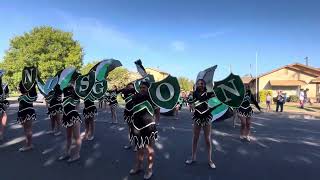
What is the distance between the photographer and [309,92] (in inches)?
1992

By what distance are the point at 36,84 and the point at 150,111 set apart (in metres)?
3.53

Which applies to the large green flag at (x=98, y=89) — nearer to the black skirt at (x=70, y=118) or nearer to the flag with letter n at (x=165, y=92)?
the black skirt at (x=70, y=118)

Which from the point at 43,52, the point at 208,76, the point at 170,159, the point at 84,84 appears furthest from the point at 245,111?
the point at 43,52

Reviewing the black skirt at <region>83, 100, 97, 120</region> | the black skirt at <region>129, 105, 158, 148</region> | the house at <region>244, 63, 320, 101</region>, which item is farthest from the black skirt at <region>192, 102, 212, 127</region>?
the house at <region>244, 63, 320, 101</region>

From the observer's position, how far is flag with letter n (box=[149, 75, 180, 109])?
696 cm

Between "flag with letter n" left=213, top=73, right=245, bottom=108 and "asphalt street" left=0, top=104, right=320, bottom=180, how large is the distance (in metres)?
1.27

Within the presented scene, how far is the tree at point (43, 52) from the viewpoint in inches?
1919

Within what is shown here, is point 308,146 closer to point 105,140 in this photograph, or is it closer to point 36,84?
point 105,140

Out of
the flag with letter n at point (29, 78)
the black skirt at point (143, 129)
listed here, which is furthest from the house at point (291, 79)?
the black skirt at point (143, 129)

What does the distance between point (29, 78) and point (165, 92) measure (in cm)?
364

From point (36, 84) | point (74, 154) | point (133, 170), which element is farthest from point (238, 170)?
point (36, 84)

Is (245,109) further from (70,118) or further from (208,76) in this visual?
(70,118)

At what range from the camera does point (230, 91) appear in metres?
8.09

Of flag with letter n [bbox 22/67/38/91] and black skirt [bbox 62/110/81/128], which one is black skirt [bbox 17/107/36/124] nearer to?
flag with letter n [bbox 22/67/38/91]
